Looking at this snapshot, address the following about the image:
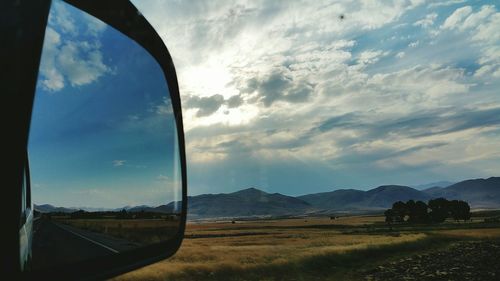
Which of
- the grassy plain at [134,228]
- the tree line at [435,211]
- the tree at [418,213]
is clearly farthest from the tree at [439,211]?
the grassy plain at [134,228]

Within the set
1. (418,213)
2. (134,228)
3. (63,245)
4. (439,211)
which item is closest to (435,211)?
(439,211)

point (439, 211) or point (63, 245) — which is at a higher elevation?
point (439, 211)

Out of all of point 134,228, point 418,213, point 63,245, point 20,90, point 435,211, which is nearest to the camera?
point 20,90

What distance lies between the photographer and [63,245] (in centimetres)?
202

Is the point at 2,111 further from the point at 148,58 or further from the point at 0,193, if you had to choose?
the point at 148,58

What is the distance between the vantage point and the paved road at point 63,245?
178cm

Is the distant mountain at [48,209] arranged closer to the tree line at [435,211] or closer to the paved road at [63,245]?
the paved road at [63,245]

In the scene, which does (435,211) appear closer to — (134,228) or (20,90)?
(134,228)

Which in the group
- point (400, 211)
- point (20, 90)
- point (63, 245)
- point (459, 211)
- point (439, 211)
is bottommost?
point (63, 245)

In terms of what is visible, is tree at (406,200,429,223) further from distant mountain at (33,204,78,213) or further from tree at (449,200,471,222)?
distant mountain at (33,204,78,213)

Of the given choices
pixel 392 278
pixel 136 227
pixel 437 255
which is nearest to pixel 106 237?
pixel 136 227

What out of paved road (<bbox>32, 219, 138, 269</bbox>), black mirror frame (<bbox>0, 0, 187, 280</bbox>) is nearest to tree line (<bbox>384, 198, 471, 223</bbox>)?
paved road (<bbox>32, 219, 138, 269</bbox>)

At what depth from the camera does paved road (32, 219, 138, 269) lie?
1.78m

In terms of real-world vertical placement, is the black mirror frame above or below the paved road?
above
